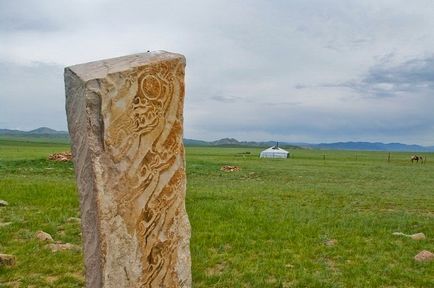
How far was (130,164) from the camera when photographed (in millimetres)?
5898

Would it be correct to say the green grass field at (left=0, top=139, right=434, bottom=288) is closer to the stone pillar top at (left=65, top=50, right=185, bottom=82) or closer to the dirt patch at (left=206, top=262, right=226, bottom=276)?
the dirt patch at (left=206, top=262, right=226, bottom=276)

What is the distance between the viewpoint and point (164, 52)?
6.64 metres

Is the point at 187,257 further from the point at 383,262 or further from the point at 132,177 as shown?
the point at 383,262

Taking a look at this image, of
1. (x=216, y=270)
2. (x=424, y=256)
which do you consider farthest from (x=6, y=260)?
(x=424, y=256)

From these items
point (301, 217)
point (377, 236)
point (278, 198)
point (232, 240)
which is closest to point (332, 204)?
point (278, 198)

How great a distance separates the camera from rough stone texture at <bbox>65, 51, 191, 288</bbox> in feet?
18.5

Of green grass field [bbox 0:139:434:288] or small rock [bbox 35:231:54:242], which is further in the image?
small rock [bbox 35:231:54:242]

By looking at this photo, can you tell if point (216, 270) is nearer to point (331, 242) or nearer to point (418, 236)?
point (331, 242)

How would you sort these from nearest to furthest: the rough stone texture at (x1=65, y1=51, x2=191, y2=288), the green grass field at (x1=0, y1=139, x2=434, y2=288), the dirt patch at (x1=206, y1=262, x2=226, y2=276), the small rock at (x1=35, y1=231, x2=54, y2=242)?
the rough stone texture at (x1=65, y1=51, x2=191, y2=288)
the green grass field at (x1=0, y1=139, x2=434, y2=288)
the dirt patch at (x1=206, y1=262, x2=226, y2=276)
the small rock at (x1=35, y1=231, x2=54, y2=242)

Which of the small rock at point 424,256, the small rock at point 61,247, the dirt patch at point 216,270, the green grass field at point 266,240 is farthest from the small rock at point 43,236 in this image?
the small rock at point 424,256

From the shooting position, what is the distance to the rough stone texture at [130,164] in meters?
5.65

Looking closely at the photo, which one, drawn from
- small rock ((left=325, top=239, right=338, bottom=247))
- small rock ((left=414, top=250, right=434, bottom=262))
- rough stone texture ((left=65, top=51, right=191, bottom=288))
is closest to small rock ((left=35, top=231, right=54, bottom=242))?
rough stone texture ((left=65, top=51, right=191, bottom=288))

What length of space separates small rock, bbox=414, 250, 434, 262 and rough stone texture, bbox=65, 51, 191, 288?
603cm

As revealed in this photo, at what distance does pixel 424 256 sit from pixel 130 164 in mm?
7391
